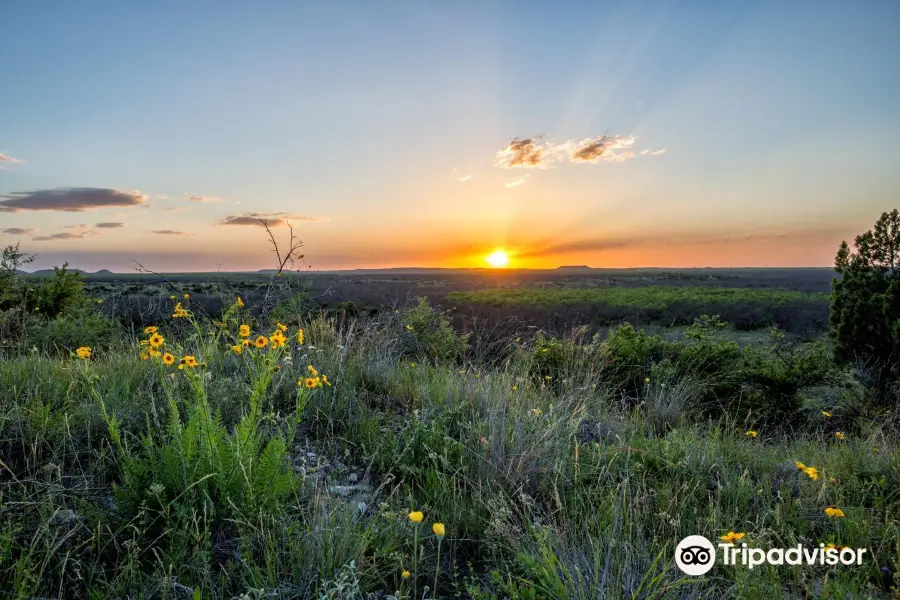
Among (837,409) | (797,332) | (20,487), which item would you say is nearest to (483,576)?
(20,487)

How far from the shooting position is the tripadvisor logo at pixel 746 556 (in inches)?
86.7

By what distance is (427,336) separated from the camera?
8.30m

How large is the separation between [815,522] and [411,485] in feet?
7.57

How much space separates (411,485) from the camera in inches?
118

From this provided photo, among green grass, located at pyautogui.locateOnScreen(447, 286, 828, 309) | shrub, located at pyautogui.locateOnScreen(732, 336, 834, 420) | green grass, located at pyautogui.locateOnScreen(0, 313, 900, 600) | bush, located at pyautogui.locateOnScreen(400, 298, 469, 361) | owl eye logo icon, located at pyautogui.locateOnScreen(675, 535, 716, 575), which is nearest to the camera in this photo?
green grass, located at pyautogui.locateOnScreen(0, 313, 900, 600)

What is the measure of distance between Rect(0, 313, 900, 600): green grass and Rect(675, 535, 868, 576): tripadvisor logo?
55 millimetres

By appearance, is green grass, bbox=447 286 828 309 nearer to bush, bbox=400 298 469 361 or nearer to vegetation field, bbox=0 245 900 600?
bush, bbox=400 298 469 361

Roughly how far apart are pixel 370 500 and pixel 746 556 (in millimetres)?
1864

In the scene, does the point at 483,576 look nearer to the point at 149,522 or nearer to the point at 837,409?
the point at 149,522

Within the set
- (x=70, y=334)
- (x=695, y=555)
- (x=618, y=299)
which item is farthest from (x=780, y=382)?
(x=618, y=299)

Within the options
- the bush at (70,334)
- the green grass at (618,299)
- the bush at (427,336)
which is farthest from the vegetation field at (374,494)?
the green grass at (618,299)

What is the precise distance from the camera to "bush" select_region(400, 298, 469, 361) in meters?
7.86

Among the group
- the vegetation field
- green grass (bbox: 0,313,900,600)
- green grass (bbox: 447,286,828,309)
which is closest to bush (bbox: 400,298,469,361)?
the vegetation field

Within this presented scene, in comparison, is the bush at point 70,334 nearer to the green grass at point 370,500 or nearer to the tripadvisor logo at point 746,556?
the green grass at point 370,500
